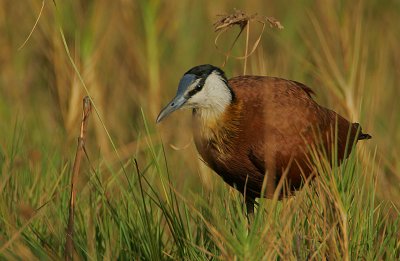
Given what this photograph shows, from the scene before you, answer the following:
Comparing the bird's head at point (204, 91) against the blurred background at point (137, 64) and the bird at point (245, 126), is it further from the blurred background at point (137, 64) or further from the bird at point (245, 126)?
the blurred background at point (137, 64)

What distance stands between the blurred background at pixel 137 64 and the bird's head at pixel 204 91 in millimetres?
998

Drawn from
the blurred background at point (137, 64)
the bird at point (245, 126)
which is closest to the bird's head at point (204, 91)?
the bird at point (245, 126)

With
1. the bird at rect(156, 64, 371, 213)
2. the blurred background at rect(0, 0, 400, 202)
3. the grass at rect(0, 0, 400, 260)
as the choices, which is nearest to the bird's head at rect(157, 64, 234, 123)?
the bird at rect(156, 64, 371, 213)

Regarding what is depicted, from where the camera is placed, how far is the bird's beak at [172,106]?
352 cm

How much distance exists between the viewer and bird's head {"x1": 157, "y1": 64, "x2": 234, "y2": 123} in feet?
11.7

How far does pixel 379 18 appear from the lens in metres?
6.70

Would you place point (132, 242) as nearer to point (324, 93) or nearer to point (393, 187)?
point (393, 187)

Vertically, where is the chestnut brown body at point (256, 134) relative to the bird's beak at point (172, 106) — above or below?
below

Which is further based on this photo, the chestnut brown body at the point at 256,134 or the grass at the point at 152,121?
the chestnut brown body at the point at 256,134

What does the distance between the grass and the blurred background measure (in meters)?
0.01

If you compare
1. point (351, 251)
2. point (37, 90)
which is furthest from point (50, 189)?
point (37, 90)

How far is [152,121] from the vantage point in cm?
549

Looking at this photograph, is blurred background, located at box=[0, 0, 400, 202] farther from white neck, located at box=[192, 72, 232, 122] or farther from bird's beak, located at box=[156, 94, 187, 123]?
bird's beak, located at box=[156, 94, 187, 123]

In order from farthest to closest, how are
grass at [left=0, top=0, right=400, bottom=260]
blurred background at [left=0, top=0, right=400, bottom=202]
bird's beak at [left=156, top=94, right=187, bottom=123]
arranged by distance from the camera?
blurred background at [left=0, top=0, right=400, bottom=202] → bird's beak at [left=156, top=94, right=187, bottom=123] → grass at [left=0, top=0, right=400, bottom=260]
